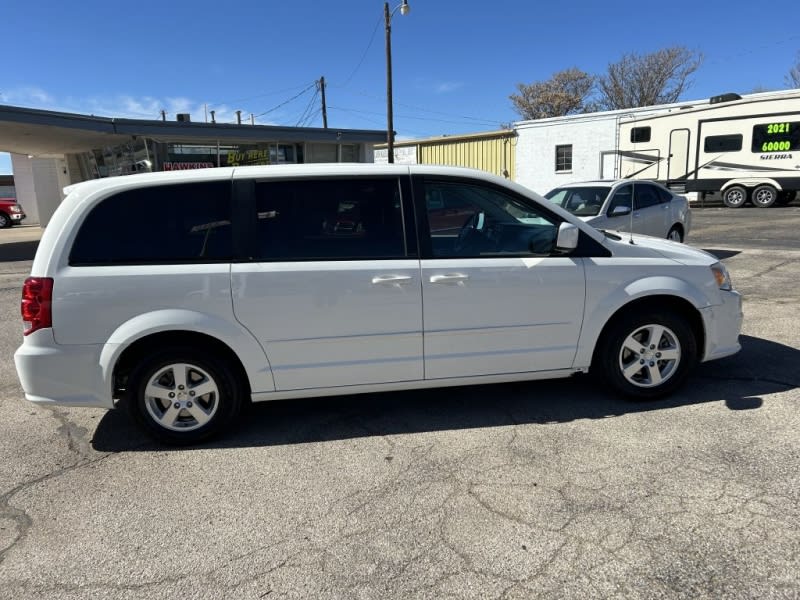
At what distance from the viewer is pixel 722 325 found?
4.24 metres

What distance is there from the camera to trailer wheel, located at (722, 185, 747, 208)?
805 inches

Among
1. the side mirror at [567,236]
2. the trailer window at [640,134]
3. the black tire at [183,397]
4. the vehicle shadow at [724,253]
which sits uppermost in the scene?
the trailer window at [640,134]

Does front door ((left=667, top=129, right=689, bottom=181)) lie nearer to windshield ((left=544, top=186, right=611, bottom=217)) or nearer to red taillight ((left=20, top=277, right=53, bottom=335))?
windshield ((left=544, top=186, right=611, bottom=217))

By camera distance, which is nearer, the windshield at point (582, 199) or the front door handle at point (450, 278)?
the front door handle at point (450, 278)

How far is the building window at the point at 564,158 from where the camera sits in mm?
26322

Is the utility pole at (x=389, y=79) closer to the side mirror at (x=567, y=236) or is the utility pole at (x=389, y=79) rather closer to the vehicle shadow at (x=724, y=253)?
the vehicle shadow at (x=724, y=253)

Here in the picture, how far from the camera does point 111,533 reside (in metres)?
2.87

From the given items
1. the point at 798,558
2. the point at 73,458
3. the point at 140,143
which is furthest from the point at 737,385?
the point at 140,143

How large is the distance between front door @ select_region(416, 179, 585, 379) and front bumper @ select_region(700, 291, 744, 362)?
3.32 ft

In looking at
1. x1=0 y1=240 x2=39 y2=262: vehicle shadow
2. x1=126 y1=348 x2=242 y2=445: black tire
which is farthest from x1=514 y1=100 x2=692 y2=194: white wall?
x1=126 y1=348 x2=242 y2=445: black tire

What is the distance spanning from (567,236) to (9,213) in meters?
33.1

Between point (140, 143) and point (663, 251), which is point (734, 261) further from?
point (140, 143)

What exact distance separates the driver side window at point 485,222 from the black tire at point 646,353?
815mm

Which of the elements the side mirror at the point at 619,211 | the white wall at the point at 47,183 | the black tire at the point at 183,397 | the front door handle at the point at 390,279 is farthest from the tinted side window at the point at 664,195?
the white wall at the point at 47,183
